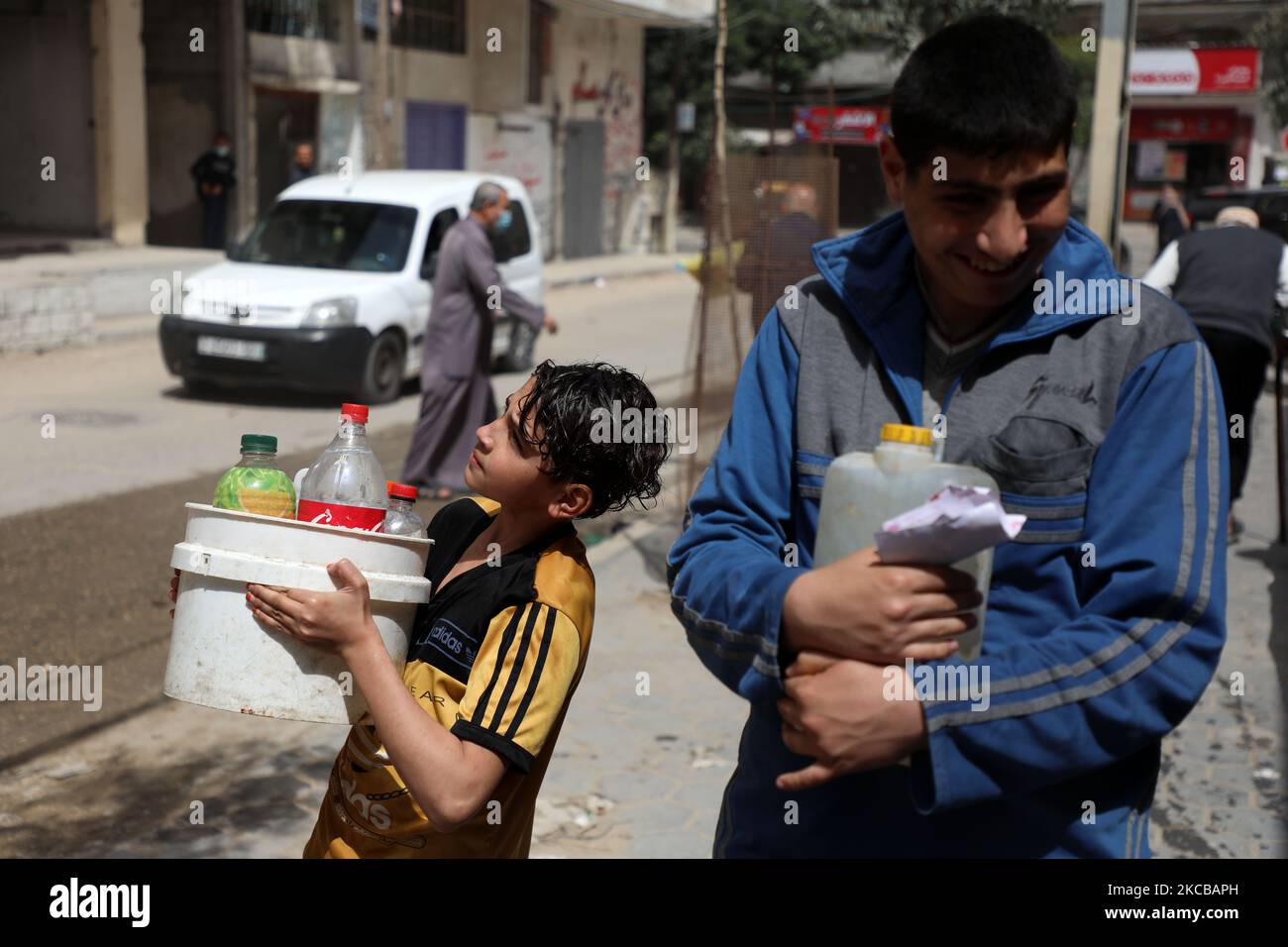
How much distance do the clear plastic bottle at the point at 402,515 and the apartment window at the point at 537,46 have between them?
91.1 ft

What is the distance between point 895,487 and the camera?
1.54 meters

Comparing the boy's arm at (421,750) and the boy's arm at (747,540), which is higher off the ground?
the boy's arm at (747,540)

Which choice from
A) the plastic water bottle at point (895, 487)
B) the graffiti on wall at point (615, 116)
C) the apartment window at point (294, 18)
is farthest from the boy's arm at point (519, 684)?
the graffiti on wall at point (615, 116)

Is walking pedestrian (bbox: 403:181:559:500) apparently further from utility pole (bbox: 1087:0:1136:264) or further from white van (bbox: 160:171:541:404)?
utility pole (bbox: 1087:0:1136:264)

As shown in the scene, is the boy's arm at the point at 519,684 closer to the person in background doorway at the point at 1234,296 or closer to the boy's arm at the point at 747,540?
the boy's arm at the point at 747,540

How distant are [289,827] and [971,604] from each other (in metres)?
3.25

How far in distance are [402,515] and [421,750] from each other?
0.47 meters

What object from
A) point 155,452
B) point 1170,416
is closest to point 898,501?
point 1170,416

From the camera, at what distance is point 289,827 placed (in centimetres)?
430

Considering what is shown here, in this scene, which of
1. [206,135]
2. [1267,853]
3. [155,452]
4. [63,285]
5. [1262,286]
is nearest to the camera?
[1267,853]

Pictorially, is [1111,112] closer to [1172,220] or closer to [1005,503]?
[1005,503]

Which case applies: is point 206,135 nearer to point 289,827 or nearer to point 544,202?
point 544,202

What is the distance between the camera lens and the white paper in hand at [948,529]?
1397mm

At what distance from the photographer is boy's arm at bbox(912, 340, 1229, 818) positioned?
4.98 ft
